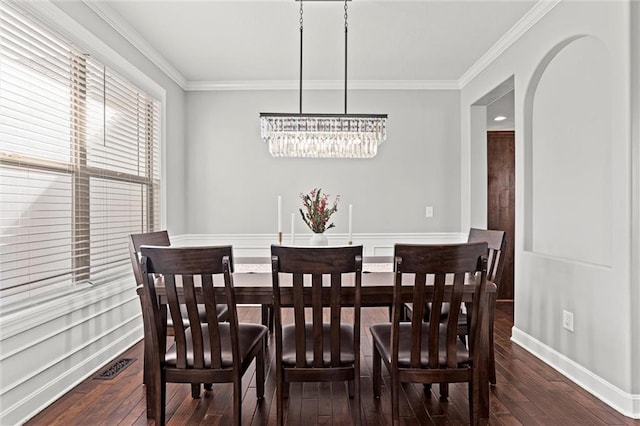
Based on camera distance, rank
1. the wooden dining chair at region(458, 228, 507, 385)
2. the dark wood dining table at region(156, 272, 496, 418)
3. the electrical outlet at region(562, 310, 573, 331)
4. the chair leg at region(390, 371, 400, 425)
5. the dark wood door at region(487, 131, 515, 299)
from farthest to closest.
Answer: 1. the dark wood door at region(487, 131, 515, 299)
2. the electrical outlet at region(562, 310, 573, 331)
3. the wooden dining chair at region(458, 228, 507, 385)
4. the dark wood dining table at region(156, 272, 496, 418)
5. the chair leg at region(390, 371, 400, 425)

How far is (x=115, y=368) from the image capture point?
2.96m

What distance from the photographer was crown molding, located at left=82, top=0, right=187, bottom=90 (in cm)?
296

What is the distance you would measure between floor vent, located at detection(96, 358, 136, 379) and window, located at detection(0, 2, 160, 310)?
2.07 ft

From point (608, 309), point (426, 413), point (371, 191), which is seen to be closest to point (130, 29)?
point (371, 191)

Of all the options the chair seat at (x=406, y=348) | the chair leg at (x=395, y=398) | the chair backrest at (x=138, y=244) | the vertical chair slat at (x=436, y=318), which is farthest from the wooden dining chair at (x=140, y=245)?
the vertical chair slat at (x=436, y=318)

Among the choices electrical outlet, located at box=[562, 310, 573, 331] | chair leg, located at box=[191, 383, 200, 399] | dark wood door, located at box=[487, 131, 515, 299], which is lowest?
chair leg, located at box=[191, 383, 200, 399]

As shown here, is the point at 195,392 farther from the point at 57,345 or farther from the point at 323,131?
the point at 323,131

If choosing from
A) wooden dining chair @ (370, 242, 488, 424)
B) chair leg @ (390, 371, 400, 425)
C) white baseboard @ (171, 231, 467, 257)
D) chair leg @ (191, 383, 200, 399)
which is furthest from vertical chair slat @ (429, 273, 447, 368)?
white baseboard @ (171, 231, 467, 257)

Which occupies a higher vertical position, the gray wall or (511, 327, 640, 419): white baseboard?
the gray wall

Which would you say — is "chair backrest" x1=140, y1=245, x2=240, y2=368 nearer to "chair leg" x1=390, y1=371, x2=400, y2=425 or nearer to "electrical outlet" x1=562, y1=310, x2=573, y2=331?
"chair leg" x1=390, y1=371, x2=400, y2=425

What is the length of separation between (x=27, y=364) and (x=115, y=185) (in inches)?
59.1

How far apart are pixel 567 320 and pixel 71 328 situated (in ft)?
10.9

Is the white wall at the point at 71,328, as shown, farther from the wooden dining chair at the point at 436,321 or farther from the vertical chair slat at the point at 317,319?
the wooden dining chair at the point at 436,321

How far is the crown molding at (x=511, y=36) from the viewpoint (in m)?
3.02
